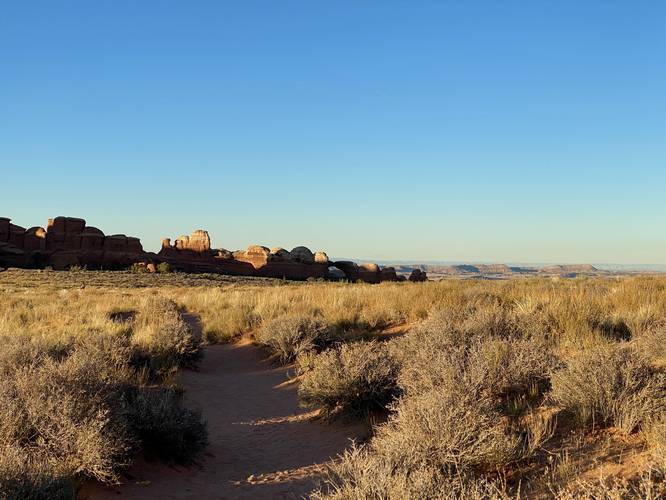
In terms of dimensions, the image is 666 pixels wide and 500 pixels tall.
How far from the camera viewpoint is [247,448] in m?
6.63

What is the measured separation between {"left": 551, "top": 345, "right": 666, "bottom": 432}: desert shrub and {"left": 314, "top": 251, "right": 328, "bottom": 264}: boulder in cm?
5791

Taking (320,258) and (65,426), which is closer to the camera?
(65,426)

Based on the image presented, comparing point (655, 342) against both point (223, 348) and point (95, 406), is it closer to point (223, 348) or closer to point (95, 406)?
point (95, 406)

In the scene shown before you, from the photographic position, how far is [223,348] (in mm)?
14234

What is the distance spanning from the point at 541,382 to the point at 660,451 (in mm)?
2426

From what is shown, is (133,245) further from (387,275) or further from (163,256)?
(387,275)

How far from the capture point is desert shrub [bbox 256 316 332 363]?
11836 millimetres

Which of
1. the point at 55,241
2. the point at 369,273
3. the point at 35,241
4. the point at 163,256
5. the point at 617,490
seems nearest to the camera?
the point at 617,490

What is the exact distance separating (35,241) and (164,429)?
210ft

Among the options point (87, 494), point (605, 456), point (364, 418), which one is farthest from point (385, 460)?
point (364, 418)

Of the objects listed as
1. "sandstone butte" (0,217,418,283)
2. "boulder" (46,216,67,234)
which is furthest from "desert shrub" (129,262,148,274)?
"boulder" (46,216,67,234)

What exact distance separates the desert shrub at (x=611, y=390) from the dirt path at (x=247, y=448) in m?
2.45

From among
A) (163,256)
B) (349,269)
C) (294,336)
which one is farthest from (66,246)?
(294,336)

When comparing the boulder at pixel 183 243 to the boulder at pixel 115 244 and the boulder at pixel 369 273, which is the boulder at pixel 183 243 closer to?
the boulder at pixel 115 244
